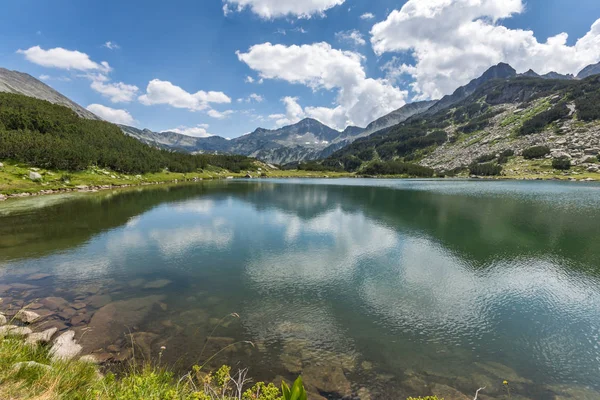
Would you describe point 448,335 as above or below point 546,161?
below

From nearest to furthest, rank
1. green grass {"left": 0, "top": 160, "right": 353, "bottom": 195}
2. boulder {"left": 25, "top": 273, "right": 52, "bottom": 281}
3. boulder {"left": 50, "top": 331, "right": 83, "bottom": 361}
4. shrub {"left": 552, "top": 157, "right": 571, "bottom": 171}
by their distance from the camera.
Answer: boulder {"left": 50, "top": 331, "right": 83, "bottom": 361} → boulder {"left": 25, "top": 273, "right": 52, "bottom": 281} → green grass {"left": 0, "top": 160, "right": 353, "bottom": 195} → shrub {"left": 552, "top": 157, "right": 571, "bottom": 171}

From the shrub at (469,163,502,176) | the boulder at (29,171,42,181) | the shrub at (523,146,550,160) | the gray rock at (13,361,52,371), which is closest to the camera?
the gray rock at (13,361,52,371)

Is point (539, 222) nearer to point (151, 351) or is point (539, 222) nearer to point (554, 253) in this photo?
point (554, 253)

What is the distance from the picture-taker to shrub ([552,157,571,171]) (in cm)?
15875

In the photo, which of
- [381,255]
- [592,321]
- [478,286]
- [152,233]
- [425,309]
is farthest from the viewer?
[152,233]

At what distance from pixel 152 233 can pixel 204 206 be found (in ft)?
79.6

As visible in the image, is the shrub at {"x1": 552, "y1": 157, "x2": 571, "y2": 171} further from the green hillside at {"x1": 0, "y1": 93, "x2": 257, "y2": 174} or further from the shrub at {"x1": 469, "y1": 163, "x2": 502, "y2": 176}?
the green hillside at {"x1": 0, "y1": 93, "x2": 257, "y2": 174}

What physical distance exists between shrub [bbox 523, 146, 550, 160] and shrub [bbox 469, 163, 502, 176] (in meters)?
25.3

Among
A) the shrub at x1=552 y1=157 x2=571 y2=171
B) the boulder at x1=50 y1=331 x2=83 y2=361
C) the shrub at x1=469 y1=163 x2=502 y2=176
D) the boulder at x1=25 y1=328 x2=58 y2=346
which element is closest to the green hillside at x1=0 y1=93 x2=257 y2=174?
the boulder at x1=25 y1=328 x2=58 y2=346

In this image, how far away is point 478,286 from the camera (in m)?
21.4

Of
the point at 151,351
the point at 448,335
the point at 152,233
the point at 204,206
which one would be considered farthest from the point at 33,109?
the point at 448,335

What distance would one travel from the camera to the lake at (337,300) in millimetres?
12477

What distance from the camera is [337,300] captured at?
18.8 meters

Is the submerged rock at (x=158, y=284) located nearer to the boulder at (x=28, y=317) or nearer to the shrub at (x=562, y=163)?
the boulder at (x=28, y=317)
